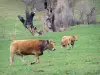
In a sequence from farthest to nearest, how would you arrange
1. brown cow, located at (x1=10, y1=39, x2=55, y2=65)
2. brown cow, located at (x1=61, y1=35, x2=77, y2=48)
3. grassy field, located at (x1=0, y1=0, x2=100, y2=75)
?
brown cow, located at (x1=61, y1=35, x2=77, y2=48), brown cow, located at (x1=10, y1=39, x2=55, y2=65), grassy field, located at (x1=0, y1=0, x2=100, y2=75)

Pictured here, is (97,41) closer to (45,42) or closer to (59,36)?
(59,36)

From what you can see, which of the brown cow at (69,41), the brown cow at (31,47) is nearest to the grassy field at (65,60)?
the brown cow at (69,41)

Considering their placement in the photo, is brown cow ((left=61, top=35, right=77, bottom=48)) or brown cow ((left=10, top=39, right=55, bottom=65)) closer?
brown cow ((left=10, top=39, right=55, bottom=65))

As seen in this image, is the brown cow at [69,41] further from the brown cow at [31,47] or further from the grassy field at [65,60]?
the brown cow at [31,47]

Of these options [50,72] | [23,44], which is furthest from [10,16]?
[50,72]

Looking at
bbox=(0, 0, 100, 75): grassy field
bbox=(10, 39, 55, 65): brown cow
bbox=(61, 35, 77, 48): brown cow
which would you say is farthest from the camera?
bbox=(61, 35, 77, 48): brown cow

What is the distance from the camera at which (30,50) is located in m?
18.1

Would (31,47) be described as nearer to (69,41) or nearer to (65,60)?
(65,60)

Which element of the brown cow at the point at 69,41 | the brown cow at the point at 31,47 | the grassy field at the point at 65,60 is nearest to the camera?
the grassy field at the point at 65,60

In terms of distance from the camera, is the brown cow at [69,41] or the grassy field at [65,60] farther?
the brown cow at [69,41]

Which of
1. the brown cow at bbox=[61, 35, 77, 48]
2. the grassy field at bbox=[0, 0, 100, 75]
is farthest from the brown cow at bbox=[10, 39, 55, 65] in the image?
the brown cow at bbox=[61, 35, 77, 48]

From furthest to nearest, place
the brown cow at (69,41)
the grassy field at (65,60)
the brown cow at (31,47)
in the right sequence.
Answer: the brown cow at (69,41) < the brown cow at (31,47) < the grassy field at (65,60)

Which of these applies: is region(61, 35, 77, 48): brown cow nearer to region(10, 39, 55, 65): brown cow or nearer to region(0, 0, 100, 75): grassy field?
region(0, 0, 100, 75): grassy field

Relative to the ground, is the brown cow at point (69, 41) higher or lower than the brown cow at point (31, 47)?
lower
